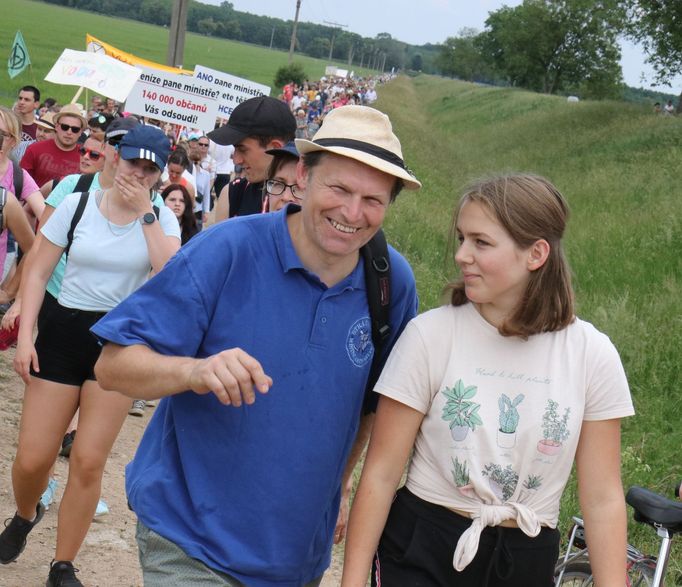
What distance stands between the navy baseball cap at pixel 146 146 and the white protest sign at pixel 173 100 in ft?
29.9

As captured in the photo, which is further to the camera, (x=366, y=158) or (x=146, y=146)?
(x=146, y=146)

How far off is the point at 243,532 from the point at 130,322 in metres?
0.63

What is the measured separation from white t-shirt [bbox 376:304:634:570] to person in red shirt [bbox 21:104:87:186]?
7190 millimetres

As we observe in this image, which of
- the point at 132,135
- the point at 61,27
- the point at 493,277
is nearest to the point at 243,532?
the point at 493,277

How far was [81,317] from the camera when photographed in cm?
489

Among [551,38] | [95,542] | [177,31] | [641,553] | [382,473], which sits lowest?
[95,542]

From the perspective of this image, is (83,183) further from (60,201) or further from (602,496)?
(602,496)

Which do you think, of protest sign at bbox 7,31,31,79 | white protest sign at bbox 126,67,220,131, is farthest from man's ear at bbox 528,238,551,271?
protest sign at bbox 7,31,31,79

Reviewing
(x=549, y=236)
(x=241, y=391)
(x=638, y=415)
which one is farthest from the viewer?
(x=638, y=415)

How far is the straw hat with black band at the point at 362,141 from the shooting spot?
2.85 m

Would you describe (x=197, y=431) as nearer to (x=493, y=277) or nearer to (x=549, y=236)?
(x=493, y=277)

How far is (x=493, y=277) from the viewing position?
2.90m

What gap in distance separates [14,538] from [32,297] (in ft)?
3.91

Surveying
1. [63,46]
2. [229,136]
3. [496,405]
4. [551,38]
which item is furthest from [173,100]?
[551,38]
